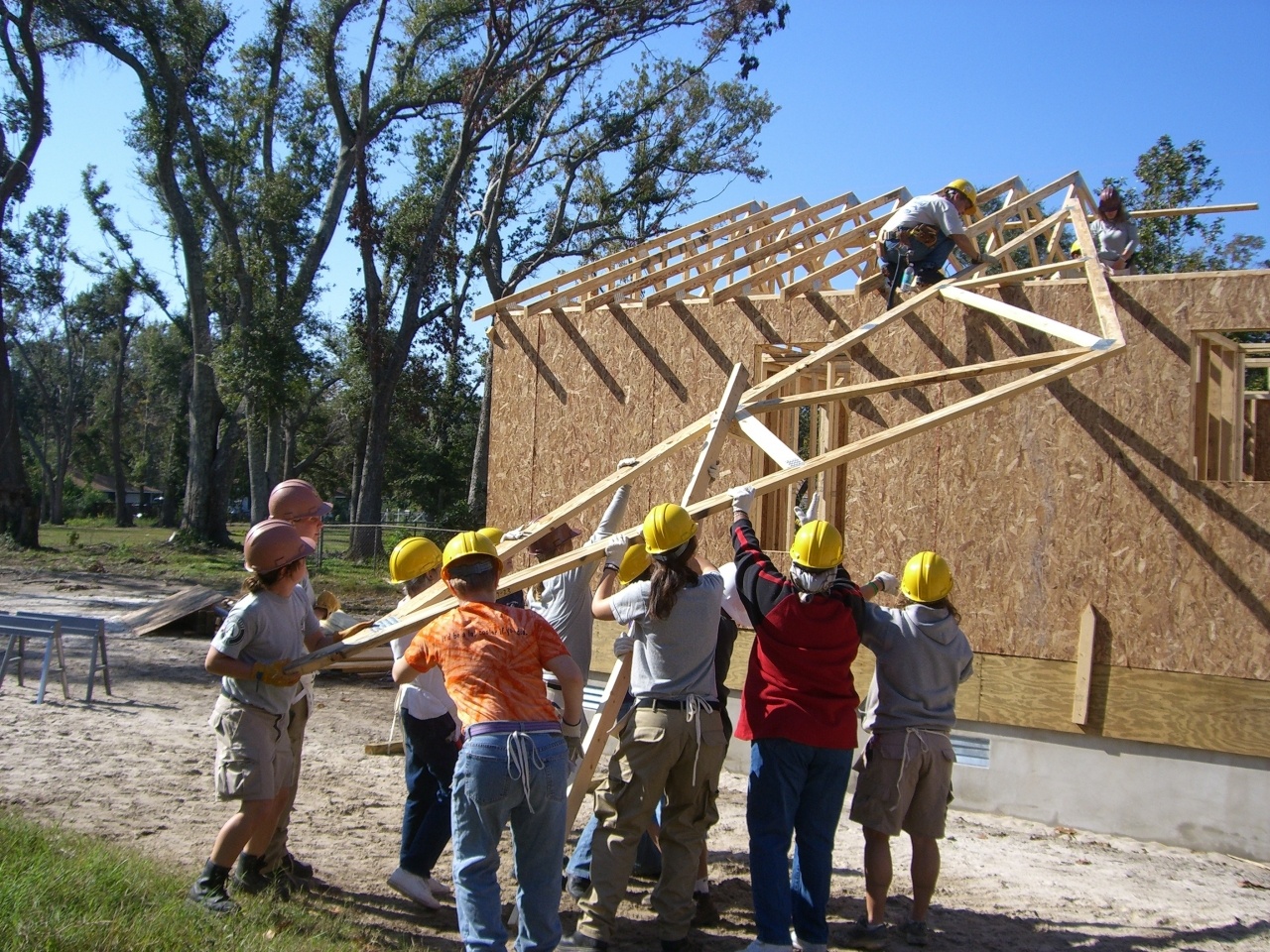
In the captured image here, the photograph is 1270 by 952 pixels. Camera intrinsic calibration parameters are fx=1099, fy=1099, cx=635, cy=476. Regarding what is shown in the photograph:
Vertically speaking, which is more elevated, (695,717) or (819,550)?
(819,550)

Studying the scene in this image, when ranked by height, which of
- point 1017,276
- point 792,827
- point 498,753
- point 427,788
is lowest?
point 427,788

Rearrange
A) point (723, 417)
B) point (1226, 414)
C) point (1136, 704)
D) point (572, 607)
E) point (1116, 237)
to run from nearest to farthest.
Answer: point (572, 607), point (723, 417), point (1136, 704), point (1226, 414), point (1116, 237)

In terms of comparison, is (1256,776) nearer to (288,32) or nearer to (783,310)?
(783,310)

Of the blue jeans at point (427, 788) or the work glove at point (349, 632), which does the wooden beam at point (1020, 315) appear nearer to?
the blue jeans at point (427, 788)

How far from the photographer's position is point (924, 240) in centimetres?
759

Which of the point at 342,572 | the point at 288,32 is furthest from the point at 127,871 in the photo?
the point at 288,32

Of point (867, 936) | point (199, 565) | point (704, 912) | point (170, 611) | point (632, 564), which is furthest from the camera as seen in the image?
point (199, 565)

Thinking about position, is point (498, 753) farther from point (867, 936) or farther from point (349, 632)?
point (867, 936)

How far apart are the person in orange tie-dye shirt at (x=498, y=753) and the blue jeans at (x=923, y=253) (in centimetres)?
473

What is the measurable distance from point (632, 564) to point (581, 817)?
257 centimetres

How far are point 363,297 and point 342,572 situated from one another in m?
12.2

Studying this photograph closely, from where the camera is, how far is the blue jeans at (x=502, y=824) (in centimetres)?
362

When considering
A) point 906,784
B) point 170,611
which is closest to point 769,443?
point 906,784

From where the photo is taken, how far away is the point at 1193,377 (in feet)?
22.1
